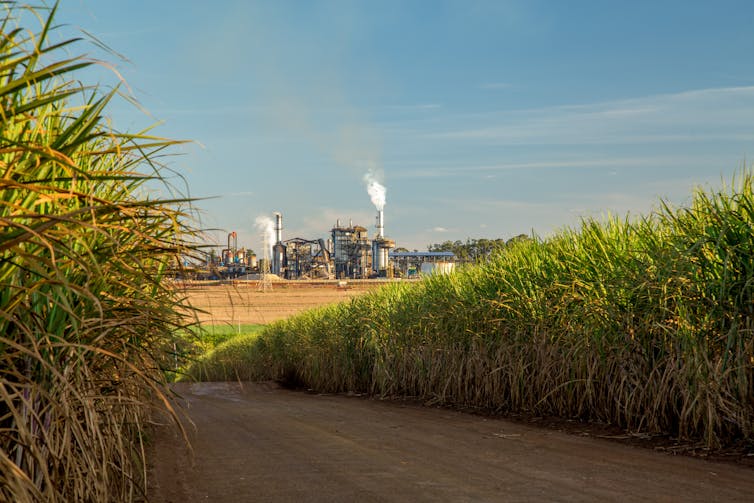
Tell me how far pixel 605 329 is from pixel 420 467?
324 centimetres

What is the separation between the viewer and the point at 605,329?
8172 mm

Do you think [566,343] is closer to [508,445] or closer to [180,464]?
[508,445]

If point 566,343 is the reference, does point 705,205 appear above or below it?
above

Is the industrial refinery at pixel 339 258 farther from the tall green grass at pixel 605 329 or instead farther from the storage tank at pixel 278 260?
the tall green grass at pixel 605 329

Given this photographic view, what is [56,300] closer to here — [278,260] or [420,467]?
[420,467]

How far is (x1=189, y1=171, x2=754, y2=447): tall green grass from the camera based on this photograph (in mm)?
6719

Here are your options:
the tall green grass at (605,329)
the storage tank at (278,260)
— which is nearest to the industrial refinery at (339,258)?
the storage tank at (278,260)

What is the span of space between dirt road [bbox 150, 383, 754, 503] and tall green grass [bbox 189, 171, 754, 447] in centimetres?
71

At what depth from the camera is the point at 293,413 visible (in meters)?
10.2

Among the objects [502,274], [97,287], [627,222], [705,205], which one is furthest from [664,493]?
[502,274]

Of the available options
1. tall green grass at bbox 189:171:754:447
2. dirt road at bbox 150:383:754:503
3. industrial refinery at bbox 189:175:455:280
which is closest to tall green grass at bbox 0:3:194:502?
dirt road at bbox 150:383:754:503

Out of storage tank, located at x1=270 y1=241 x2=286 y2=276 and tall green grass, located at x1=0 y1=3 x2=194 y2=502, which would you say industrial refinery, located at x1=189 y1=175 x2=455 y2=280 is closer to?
storage tank, located at x1=270 y1=241 x2=286 y2=276

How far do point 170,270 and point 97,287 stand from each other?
1366 millimetres

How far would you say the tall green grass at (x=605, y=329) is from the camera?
22.0ft
